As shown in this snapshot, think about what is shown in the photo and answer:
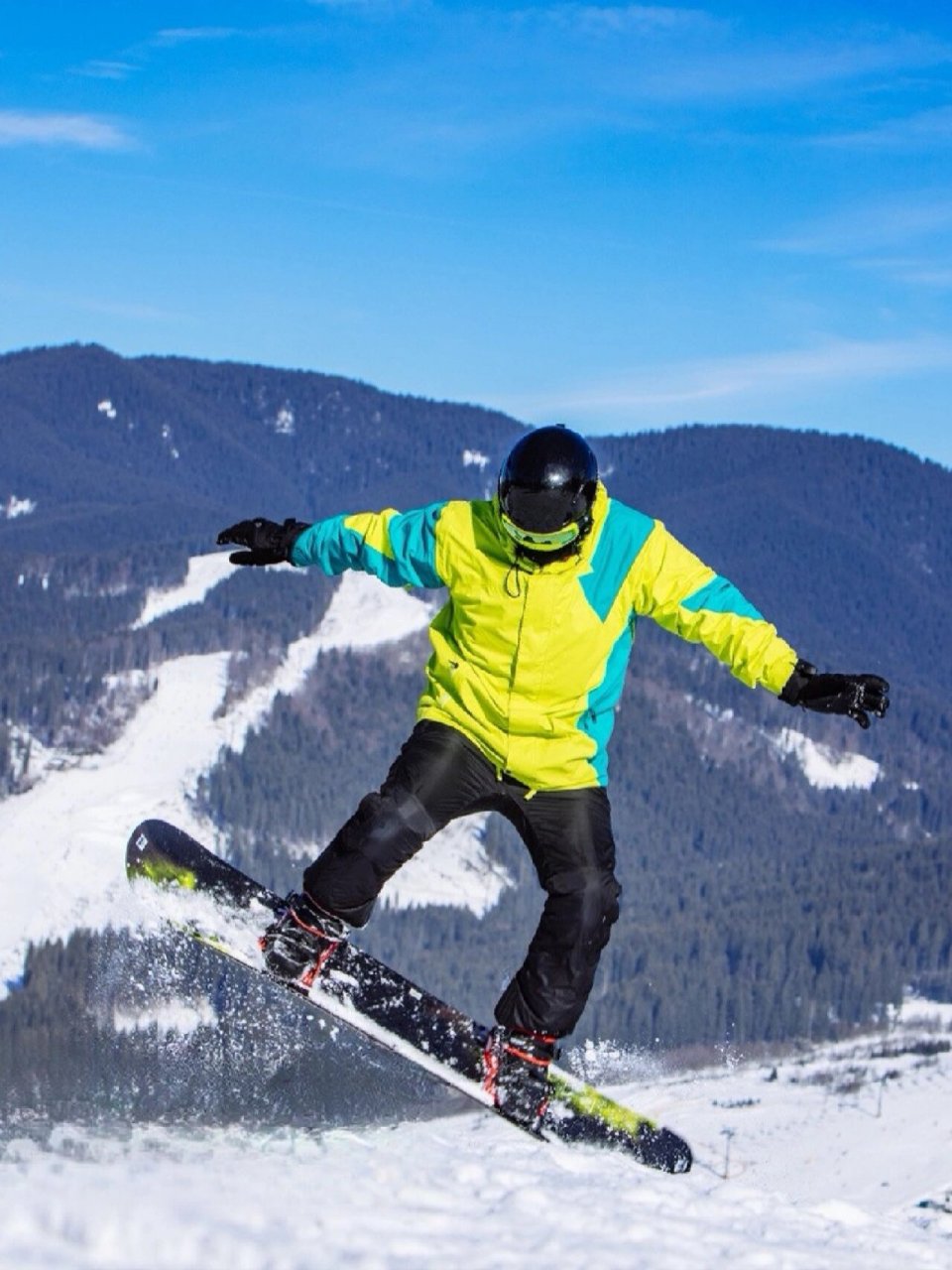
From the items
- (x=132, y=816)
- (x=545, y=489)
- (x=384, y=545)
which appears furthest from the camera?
(x=132, y=816)

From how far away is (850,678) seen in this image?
788cm

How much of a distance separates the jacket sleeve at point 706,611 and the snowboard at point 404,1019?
2650 millimetres

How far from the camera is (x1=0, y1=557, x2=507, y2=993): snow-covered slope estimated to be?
134125 mm

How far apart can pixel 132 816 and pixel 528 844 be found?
156409 millimetres

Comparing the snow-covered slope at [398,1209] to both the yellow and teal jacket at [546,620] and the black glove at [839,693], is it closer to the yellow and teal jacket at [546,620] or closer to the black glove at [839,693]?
the yellow and teal jacket at [546,620]

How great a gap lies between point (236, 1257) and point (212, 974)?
3557mm

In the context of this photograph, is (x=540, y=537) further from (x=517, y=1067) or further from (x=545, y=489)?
(x=517, y=1067)

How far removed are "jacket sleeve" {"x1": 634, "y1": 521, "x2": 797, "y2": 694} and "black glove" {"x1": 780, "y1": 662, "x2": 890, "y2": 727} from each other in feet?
0.26

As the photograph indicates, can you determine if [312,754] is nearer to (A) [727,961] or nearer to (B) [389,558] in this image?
(A) [727,961]

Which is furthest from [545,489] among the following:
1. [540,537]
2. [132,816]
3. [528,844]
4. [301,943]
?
[132,816]

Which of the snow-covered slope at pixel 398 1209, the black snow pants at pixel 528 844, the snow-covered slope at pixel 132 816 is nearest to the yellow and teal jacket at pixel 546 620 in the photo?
the black snow pants at pixel 528 844

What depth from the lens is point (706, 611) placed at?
26.6 ft

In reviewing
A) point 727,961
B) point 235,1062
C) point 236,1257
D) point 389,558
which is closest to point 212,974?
point 235,1062

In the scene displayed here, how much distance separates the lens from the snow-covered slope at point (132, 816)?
134125mm
